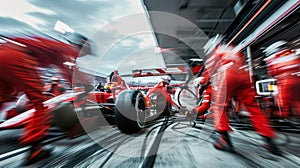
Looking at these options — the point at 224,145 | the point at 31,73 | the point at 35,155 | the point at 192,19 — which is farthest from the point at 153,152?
the point at 192,19

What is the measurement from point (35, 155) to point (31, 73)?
2.22 feet

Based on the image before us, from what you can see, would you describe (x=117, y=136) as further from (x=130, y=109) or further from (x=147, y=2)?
(x=147, y=2)

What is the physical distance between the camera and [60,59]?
5.20 feet

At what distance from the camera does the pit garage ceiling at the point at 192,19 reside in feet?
12.9

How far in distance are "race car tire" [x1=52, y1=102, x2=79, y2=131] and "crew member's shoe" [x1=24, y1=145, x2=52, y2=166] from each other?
311mm

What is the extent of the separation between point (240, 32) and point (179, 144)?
3597mm

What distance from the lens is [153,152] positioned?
1.46 meters

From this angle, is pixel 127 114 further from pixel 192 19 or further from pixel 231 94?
pixel 192 19

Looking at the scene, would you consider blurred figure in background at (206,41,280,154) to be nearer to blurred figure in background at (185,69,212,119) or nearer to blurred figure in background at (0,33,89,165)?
blurred figure in background at (185,69,212,119)

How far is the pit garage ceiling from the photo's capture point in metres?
3.92

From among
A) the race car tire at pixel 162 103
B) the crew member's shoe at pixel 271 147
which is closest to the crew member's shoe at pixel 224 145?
the crew member's shoe at pixel 271 147

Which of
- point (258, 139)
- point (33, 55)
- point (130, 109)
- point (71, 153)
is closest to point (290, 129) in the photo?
point (258, 139)

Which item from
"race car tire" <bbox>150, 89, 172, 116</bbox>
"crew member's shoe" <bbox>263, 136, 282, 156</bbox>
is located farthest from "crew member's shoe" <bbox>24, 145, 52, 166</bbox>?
"race car tire" <bbox>150, 89, 172, 116</bbox>

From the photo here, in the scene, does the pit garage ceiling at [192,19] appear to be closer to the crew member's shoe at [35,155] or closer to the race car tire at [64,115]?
the race car tire at [64,115]
